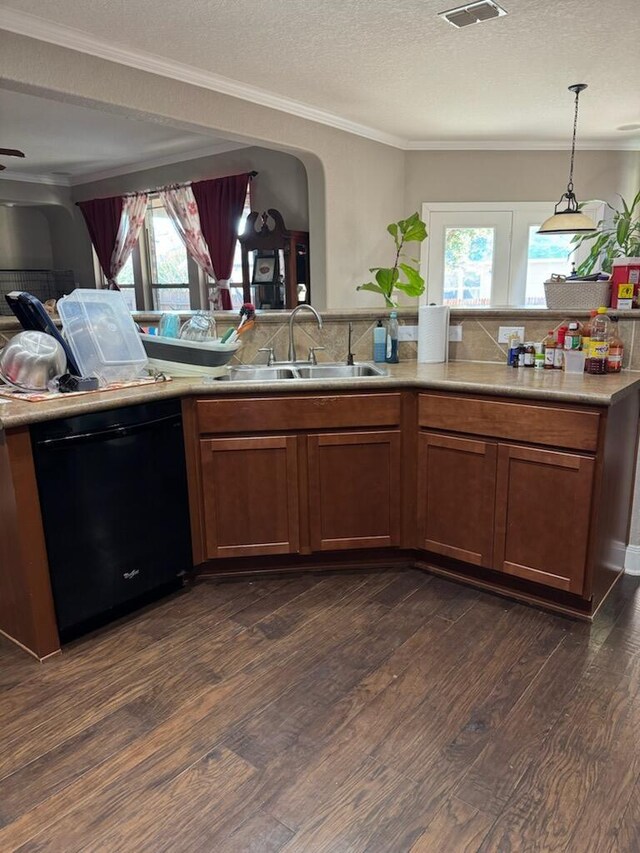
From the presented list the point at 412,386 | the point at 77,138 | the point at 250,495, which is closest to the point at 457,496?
the point at 412,386

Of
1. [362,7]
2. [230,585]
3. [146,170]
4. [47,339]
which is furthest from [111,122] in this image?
[230,585]

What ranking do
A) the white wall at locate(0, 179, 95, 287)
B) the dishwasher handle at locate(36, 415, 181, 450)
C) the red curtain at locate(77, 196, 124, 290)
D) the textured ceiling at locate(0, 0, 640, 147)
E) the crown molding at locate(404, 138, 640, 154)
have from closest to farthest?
the dishwasher handle at locate(36, 415, 181, 450)
the textured ceiling at locate(0, 0, 640, 147)
the crown molding at locate(404, 138, 640, 154)
the red curtain at locate(77, 196, 124, 290)
the white wall at locate(0, 179, 95, 287)

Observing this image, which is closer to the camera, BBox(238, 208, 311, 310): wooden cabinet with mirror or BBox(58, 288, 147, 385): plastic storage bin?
BBox(58, 288, 147, 385): plastic storage bin

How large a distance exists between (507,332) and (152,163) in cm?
487

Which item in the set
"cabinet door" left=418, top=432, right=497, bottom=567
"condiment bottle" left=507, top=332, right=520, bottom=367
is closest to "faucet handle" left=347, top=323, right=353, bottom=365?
"cabinet door" left=418, top=432, right=497, bottom=567

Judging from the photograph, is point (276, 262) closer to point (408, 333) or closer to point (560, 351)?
point (408, 333)

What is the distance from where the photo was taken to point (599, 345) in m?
2.42

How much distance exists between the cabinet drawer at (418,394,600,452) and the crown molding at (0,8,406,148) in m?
2.21

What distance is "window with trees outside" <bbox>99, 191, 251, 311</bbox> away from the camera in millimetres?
6230

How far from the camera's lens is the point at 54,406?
1987 mm

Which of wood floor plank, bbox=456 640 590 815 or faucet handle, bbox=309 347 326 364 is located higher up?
faucet handle, bbox=309 347 326 364

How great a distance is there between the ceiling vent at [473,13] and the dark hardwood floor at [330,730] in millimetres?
2533

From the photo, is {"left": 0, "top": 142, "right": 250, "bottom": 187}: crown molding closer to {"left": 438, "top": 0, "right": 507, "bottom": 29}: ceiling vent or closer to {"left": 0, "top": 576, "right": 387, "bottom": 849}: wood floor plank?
{"left": 438, "top": 0, "right": 507, "bottom": 29}: ceiling vent

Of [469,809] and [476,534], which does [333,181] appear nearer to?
[476,534]
